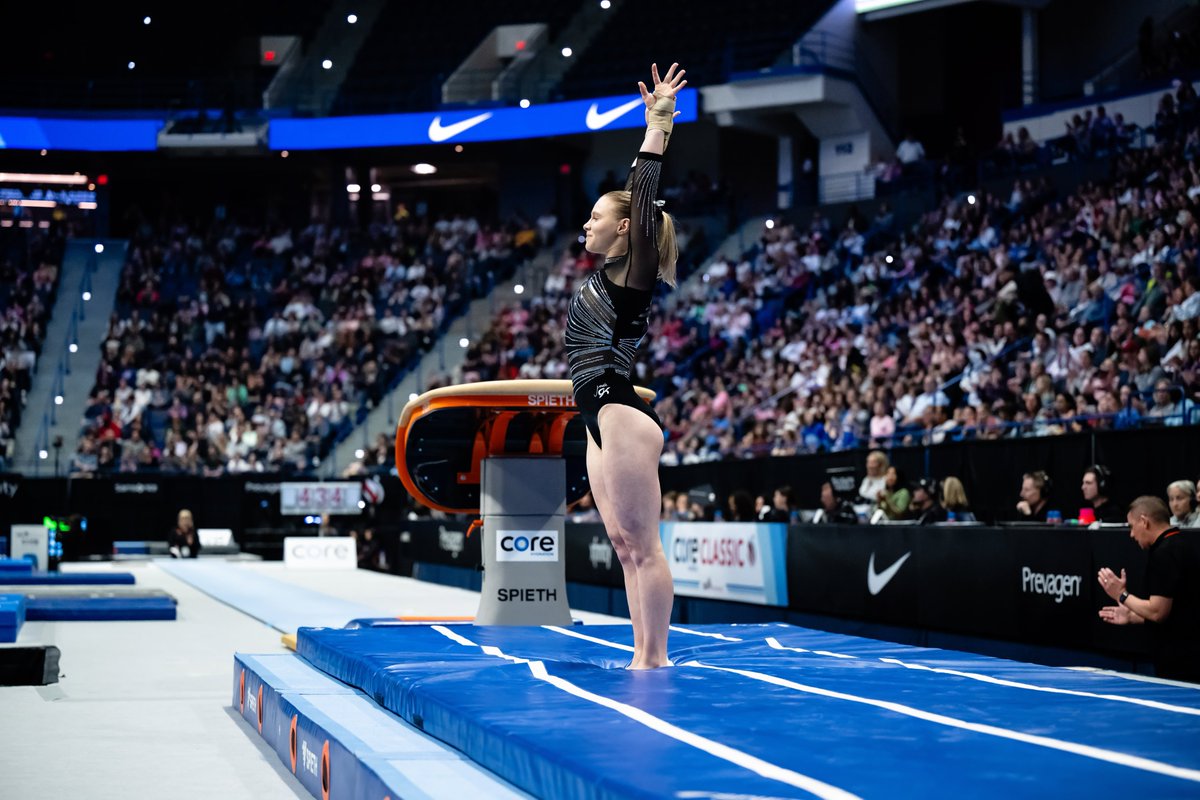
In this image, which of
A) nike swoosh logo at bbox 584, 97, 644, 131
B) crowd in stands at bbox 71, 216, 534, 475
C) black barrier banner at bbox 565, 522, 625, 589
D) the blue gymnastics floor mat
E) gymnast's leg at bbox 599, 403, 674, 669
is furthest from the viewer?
nike swoosh logo at bbox 584, 97, 644, 131

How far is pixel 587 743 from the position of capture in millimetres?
3045

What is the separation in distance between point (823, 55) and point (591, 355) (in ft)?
71.4

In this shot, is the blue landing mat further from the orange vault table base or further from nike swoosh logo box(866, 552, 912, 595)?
nike swoosh logo box(866, 552, 912, 595)

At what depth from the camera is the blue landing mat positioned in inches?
106

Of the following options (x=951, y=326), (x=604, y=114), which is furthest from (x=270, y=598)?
(x=604, y=114)

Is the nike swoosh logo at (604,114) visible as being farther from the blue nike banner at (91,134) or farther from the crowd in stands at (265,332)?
the blue nike banner at (91,134)

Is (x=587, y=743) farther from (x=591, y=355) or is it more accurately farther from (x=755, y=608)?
(x=755, y=608)

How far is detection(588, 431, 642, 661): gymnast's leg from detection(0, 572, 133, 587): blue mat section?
1000 centimetres

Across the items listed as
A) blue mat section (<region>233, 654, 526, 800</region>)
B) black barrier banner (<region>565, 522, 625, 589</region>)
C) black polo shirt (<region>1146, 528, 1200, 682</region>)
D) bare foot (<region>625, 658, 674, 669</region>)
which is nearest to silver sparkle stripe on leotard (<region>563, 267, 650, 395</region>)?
bare foot (<region>625, 658, 674, 669</region>)

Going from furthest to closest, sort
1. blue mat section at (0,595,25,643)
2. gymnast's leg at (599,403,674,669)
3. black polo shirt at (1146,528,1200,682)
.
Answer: blue mat section at (0,595,25,643) → black polo shirt at (1146,528,1200,682) → gymnast's leg at (599,403,674,669)

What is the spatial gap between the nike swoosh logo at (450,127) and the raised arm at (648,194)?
2467 centimetres

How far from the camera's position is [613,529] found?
4625mm

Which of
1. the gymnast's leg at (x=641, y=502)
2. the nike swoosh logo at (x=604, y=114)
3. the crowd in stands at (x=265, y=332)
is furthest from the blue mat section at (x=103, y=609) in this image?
the nike swoosh logo at (x=604, y=114)

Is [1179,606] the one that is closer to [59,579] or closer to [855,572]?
[855,572]
